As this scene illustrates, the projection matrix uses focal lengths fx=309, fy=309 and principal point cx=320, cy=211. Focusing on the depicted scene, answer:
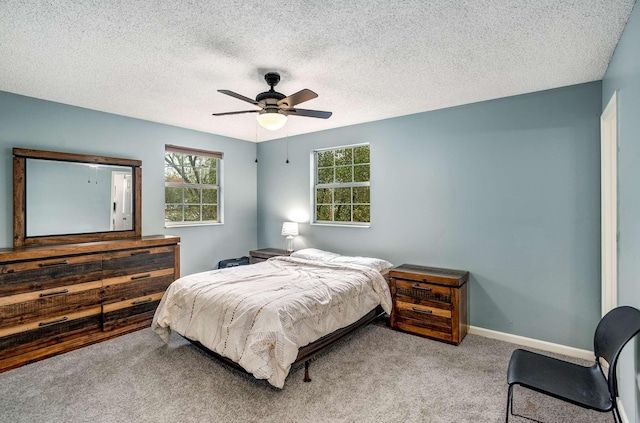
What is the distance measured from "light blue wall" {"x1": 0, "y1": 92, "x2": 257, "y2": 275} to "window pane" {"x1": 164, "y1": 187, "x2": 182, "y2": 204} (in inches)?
7.9

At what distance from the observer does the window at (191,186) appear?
450 centimetres

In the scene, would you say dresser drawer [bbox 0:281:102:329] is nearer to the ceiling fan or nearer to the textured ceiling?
the textured ceiling

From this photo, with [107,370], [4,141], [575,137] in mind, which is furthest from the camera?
[4,141]

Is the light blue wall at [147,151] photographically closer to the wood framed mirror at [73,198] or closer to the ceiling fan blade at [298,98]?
the wood framed mirror at [73,198]

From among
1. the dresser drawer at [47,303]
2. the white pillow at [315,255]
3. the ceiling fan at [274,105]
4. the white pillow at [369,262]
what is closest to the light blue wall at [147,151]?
the dresser drawer at [47,303]

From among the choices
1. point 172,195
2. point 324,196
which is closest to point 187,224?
point 172,195

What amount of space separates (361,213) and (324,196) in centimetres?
71

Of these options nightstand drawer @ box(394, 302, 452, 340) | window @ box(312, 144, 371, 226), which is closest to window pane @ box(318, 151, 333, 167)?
window @ box(312, 144, 371, 226)

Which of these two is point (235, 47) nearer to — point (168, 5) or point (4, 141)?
point (168, 5)

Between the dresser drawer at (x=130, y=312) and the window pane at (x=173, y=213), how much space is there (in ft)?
4.11

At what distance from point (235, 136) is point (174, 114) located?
1319mm

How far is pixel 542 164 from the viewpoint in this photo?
302cm

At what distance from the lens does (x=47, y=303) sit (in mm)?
2848

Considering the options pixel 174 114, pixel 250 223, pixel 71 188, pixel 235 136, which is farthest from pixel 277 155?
pixel 71 188
